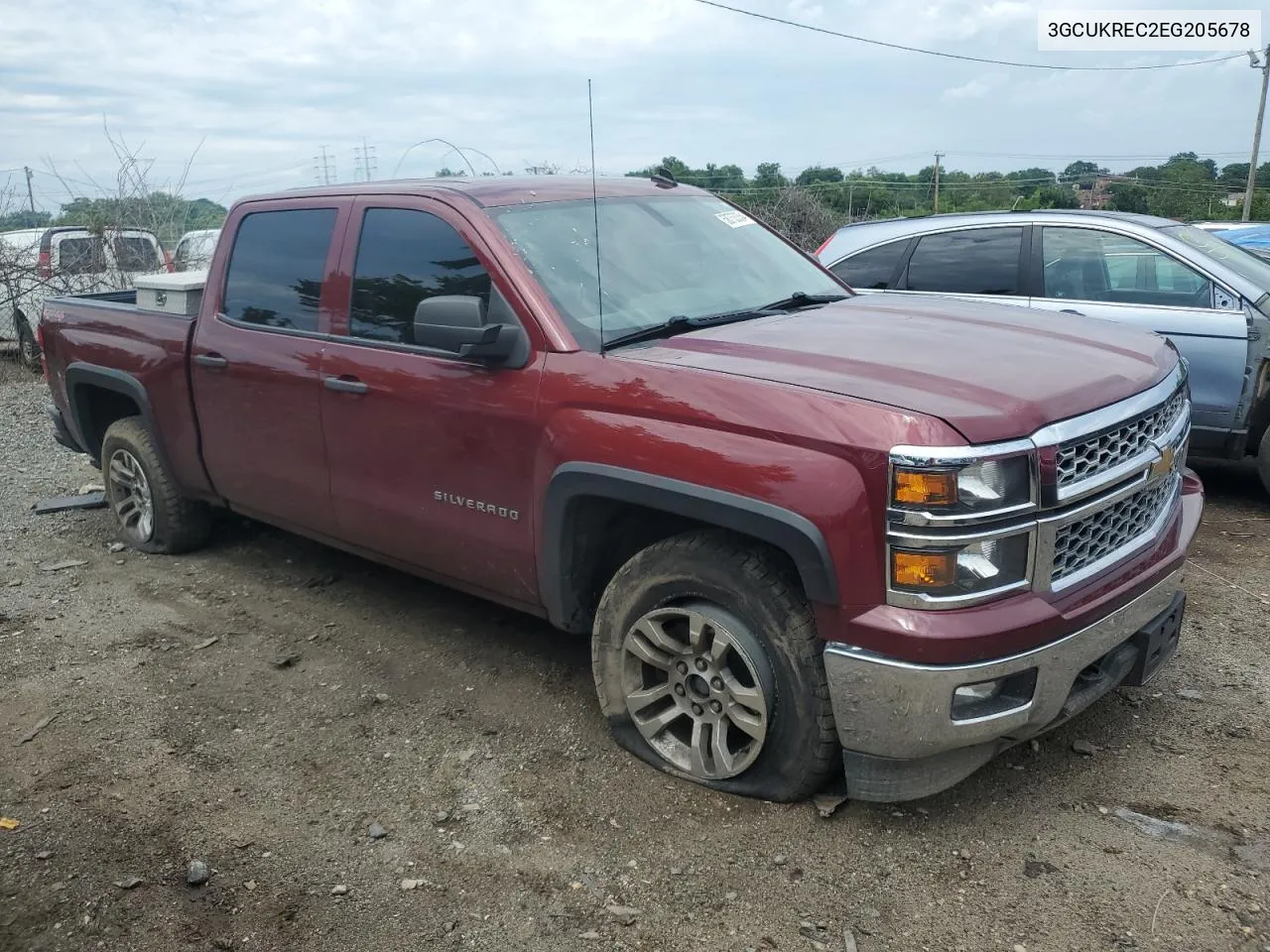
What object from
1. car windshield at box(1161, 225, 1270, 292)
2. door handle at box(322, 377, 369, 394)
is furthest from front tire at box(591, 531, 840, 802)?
car windshield at box(1161, 225, 1270, 292)

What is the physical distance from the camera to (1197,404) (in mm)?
6016

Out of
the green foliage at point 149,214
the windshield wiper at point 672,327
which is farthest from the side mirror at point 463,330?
the green foliage at point 149,214

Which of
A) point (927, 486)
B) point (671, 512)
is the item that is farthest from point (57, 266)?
point (927, 486)

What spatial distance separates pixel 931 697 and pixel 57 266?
12.4 metres

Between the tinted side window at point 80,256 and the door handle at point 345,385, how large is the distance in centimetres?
982

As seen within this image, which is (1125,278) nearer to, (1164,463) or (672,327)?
(1164,463)

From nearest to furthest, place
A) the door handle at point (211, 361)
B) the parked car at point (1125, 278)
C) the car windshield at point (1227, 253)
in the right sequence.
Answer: the door handle at point (211, 361) → the parked car at point (1125, 278) → the car windshield at point (1227, 253)

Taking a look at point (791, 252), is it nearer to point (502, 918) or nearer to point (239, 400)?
point (239, 400)

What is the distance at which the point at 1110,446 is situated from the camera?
118 inches

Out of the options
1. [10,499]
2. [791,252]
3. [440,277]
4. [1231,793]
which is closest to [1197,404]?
[791,252]

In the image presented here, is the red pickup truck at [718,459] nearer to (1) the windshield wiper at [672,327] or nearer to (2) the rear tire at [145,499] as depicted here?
(1) the windshield wiper at [672,327]

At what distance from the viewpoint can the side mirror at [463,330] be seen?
346cm

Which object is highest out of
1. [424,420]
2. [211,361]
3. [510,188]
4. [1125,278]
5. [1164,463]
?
[510,188]

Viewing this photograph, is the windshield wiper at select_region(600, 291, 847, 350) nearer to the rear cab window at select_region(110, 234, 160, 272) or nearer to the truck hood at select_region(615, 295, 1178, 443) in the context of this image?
the truck hood at select_region(615, 295, 1178, 443)
